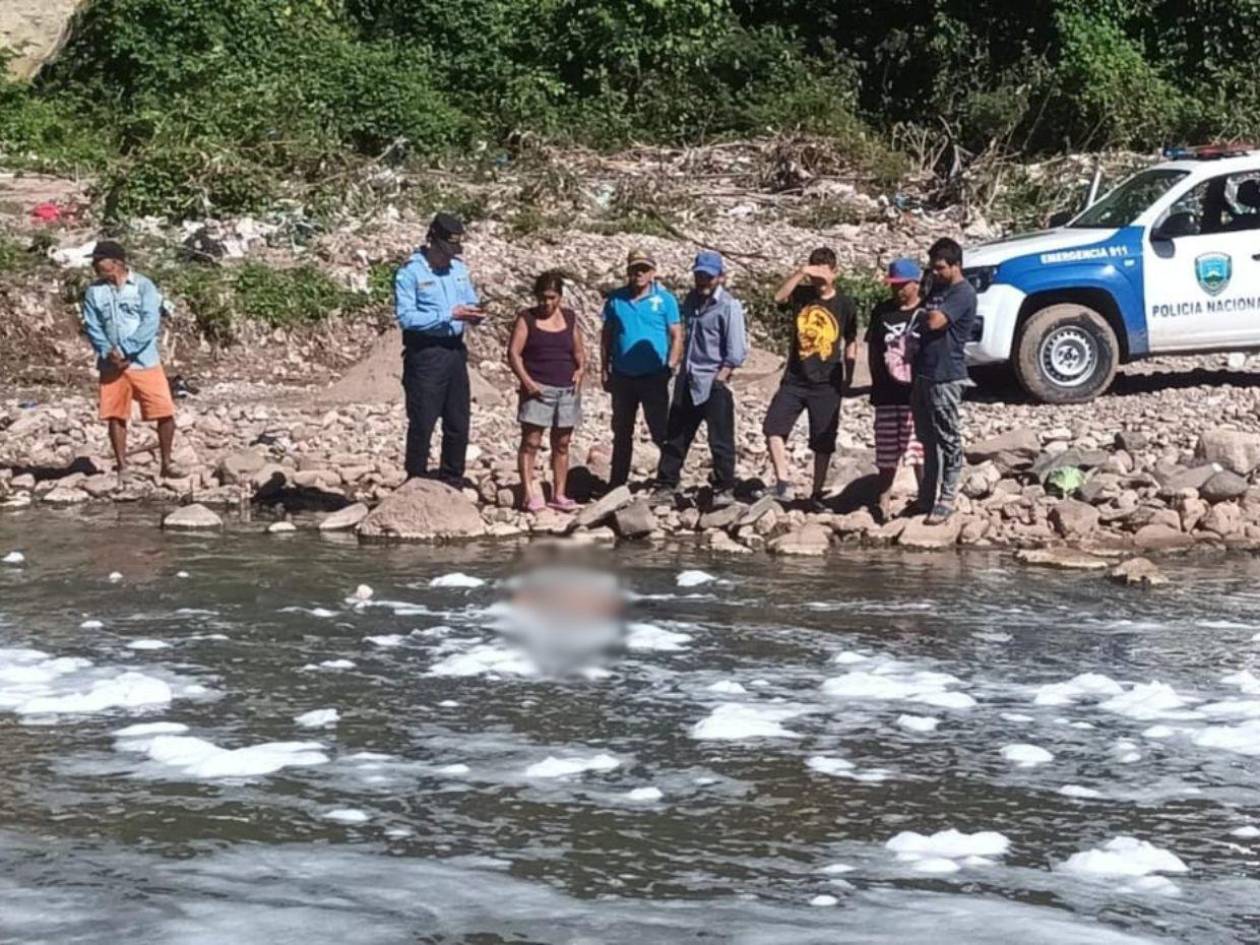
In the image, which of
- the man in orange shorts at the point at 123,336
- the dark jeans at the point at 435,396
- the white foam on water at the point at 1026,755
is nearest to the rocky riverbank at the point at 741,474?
the dark jeans at the point at 435,396

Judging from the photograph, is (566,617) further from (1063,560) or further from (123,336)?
(123,336)

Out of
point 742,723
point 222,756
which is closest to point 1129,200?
point 742,723

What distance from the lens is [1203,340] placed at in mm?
16516

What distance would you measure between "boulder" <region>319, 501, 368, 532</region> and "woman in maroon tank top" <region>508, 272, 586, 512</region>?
1.15 meters

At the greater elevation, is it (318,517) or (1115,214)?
(1115,214)

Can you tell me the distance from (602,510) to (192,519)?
103 inches

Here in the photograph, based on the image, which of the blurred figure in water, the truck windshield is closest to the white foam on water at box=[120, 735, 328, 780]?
the blurred figure in water

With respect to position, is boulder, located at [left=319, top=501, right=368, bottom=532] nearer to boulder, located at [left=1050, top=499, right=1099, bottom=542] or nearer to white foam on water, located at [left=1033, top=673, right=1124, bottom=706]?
boulder, located at [left=1050, top=499, right=1099, bottom=542]

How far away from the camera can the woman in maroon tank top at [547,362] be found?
43.1ft

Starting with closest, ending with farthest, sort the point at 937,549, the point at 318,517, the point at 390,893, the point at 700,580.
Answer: the point at 390,893 < the point at 700,580 < the point at 937,549 < the point at 318,517

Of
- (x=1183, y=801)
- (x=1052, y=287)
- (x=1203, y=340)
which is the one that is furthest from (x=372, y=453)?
(x=1183, y=801)

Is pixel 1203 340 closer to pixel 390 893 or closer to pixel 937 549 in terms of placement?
pixel 937 549

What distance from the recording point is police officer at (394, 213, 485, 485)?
1294cm

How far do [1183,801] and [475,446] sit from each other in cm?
826
